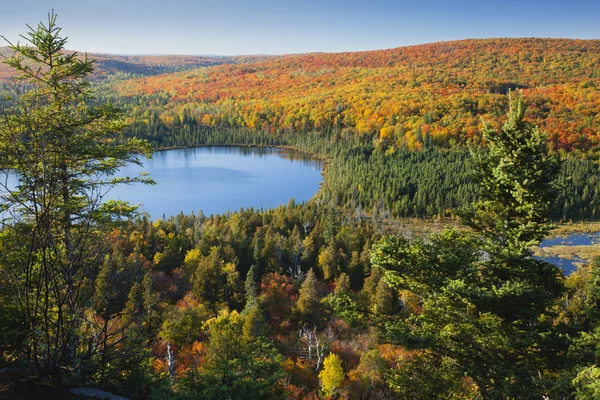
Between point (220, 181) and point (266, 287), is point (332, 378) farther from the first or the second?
point (220, 181)

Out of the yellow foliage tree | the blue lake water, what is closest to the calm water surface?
the yellow foliage tree

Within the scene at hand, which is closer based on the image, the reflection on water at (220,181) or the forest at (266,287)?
the forest at (266,287)

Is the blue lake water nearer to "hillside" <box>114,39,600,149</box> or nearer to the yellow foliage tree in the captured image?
"hillside" <box>114,39,600,149</box>

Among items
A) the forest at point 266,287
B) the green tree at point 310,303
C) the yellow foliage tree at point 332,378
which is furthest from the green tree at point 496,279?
the green tree at point 310,303

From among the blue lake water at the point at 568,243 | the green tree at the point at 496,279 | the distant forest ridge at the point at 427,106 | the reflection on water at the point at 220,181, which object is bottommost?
the blue lake water at the point at 568,243

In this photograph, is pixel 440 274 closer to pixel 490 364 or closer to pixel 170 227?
pixel 490 364

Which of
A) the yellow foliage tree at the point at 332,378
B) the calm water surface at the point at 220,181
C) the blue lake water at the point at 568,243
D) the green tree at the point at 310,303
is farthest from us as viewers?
the calm water surface at the point at 220,181

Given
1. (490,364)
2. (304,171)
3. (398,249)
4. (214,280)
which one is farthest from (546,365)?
(304,171)

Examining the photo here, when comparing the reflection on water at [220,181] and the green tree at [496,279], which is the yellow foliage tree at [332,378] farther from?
the reflection on water at [220,181]

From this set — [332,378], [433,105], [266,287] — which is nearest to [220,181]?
[266,287]
